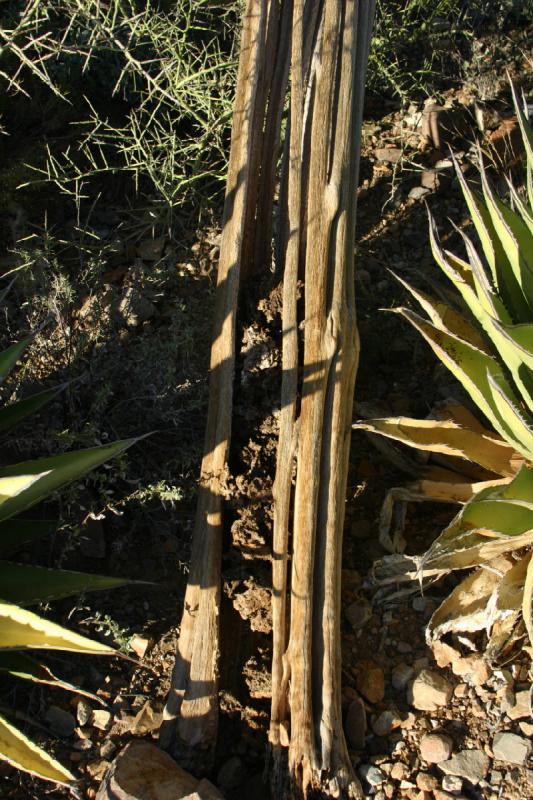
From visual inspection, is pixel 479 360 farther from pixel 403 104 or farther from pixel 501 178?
pixel 403 104

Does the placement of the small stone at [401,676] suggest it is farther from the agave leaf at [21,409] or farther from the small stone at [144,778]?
the agave leaf at [21,409]

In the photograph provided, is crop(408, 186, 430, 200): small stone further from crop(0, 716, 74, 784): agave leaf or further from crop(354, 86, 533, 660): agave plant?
crop(0, 716, 74, 784): agave leaf

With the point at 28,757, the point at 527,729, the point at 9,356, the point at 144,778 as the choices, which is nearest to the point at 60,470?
the point at 9,356

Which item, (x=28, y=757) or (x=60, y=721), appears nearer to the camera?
(x=28, y=757)

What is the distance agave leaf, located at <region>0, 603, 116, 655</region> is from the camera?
1.78 m

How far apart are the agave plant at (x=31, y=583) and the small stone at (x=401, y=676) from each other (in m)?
0.79

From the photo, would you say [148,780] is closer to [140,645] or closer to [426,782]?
[140,645]

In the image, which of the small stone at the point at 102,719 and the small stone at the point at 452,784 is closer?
the small stone at the point at 452,784

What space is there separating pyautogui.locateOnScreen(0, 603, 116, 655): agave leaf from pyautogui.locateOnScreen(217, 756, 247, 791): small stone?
1.66ft

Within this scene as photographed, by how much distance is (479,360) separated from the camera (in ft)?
7.15

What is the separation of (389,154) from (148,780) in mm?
2381

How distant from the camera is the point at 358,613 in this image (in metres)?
2.25

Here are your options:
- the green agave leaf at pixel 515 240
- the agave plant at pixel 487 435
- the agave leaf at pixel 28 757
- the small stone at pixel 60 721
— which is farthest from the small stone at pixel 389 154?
the agave leaf at pixel 28 757

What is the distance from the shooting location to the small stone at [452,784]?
1931 mm
